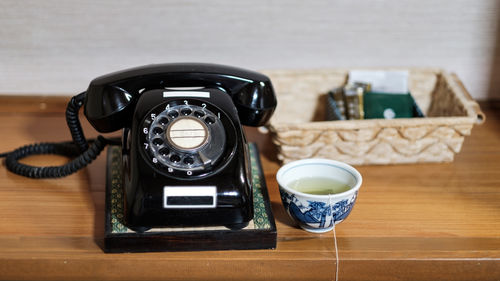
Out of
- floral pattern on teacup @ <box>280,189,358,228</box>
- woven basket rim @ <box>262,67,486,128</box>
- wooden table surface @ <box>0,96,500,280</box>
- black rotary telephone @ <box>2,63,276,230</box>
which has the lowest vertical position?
wooden table surface @ <box>0,96,500,280</box>

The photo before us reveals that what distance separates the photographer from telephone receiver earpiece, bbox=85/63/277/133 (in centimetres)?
93

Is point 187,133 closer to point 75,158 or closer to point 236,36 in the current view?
point 75,158

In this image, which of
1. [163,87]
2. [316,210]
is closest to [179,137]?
[163,87]

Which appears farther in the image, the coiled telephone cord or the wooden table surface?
the coiled telephone cord

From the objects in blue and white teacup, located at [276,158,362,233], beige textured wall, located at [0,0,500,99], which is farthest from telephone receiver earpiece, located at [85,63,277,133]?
beige textured wall, located at [0,0,500,99]

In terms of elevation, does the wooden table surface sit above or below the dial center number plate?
below

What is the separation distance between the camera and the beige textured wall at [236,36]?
1260 millimetres

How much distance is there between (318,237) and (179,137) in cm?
26

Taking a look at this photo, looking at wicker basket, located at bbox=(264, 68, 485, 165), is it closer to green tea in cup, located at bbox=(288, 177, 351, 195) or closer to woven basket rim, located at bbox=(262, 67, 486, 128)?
woven basket rim, located at bbox=(262, 67, 486, 128)

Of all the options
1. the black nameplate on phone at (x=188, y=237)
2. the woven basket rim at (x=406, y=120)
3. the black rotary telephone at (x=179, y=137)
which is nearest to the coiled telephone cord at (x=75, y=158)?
the black rotary telephone at (x=179, y=137)

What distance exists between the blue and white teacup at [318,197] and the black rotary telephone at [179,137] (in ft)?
0.21

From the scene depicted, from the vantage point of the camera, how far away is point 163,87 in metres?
0.95

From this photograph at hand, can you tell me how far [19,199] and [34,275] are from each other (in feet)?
0.65

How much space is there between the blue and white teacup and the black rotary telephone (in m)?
0.06
